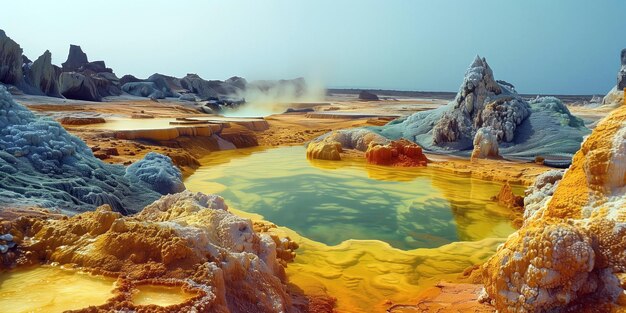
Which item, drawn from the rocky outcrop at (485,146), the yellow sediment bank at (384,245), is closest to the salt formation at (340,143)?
the yellow sediment bank at (384,245)

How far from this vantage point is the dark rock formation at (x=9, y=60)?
60.7 feet

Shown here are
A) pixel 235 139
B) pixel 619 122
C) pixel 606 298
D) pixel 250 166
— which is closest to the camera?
pixel 606 298

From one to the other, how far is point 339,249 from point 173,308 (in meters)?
2.69

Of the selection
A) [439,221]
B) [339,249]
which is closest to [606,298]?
[339,249]

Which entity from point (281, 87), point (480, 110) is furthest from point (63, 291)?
point (281, 87)

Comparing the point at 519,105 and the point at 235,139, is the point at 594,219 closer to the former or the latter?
the point at 519,105

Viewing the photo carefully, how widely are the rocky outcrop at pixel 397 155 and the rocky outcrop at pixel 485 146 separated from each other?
102 cm

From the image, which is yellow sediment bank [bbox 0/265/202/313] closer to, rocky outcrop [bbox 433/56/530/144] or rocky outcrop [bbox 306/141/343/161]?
rocky outcrop [bbox 306/141/343/161]

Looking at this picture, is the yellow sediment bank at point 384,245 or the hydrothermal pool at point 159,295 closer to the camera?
the hydrothermal pool at point 159,295

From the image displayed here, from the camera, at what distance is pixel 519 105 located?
10547mm

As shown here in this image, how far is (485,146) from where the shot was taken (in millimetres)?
9422

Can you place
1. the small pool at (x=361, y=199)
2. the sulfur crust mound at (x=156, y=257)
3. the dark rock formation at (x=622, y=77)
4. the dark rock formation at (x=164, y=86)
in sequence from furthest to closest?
the dark rock formation at (x=164, y=86) < the dark rock formation at (x=622, y=77) < the small pool at (x=361, y=199) < the sulfur crust mound at (x=156, y=257)

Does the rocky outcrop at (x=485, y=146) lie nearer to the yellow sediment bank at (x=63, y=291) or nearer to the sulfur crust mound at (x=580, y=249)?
the sulfur crust mound at (x=580, y=249)

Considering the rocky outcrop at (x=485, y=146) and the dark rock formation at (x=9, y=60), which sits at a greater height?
the dark rock formation at (x=9, y=60)
